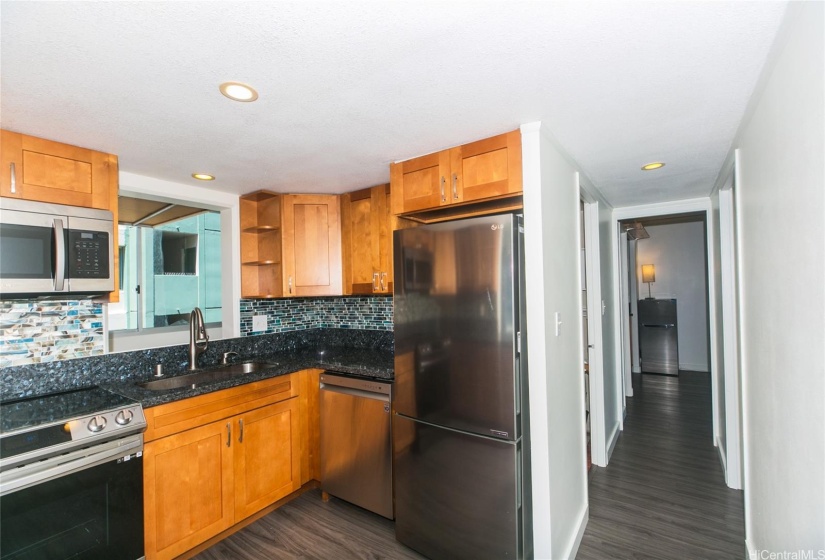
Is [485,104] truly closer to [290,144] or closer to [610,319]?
[290,144]

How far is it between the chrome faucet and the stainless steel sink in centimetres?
7

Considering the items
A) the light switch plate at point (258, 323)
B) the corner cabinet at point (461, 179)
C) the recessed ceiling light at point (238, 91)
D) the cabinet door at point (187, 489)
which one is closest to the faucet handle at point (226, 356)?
the light switch plate at point (258, 323)

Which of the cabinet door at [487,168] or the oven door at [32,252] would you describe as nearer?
the oven door at [32,252]

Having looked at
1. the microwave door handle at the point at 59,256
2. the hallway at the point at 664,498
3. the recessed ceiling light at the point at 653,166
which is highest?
the recessed ceiling light at the point at 653,166

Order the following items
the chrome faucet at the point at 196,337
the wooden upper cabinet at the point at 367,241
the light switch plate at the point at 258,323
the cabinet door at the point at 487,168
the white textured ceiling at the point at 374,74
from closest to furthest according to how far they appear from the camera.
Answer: the white textured ceiling at the point at 374,74, the cabinet door at the point at 487,168, the chrome faucet at the point at 196,337, the wooden upper cabinet at the point at 367,241, the light switch plate at the point at 258,323

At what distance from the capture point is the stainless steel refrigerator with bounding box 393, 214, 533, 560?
5.98ft

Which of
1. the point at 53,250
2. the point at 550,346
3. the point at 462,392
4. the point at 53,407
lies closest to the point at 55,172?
the point at 53,250

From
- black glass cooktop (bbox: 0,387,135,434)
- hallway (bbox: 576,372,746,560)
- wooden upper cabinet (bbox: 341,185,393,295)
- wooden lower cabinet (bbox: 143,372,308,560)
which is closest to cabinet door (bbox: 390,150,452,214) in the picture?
wooden upper cabinet (bbox: 341,185,393,295)

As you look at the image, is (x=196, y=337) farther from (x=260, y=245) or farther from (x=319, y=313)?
(x=319, y=313)

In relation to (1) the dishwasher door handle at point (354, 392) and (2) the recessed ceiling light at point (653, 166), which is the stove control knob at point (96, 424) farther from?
(2) the recessed ceiling light at point (653, 166)

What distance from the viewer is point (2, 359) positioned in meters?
2.03

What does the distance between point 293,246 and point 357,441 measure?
1.56 meters

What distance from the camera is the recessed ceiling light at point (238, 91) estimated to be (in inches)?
58.5

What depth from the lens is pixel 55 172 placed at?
1953 millimetres
